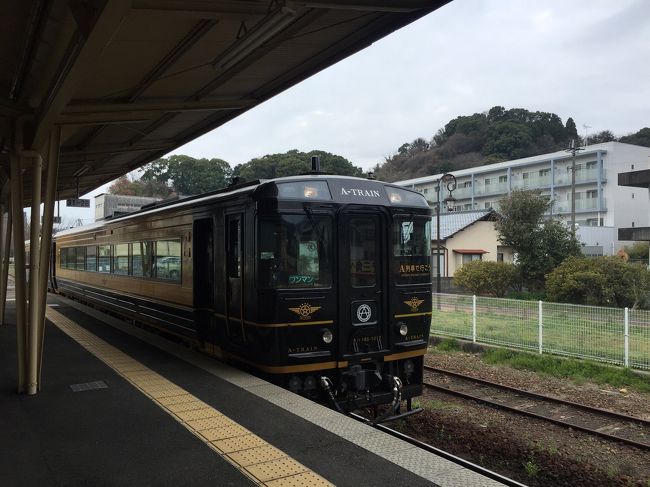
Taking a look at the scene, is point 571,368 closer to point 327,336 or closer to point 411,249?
point 411,249

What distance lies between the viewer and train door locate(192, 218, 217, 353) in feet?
25.9

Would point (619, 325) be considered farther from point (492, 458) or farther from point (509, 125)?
point (509, 125)

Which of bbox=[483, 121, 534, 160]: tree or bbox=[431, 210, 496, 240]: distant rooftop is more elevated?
bbox=[483, 121, 534, 160]: tree

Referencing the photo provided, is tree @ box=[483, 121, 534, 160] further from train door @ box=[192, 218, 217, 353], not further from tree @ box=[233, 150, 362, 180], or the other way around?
train door @ box=[192, 218, 217, 353]

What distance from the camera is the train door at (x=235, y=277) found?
6.50 m

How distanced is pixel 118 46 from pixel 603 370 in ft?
31.4

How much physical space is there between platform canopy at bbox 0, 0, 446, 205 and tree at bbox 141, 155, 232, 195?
32362 millimetres

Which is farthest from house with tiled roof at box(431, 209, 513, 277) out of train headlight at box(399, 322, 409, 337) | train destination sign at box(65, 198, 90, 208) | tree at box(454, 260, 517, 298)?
train headlight at box(399, 322, 409, 337)

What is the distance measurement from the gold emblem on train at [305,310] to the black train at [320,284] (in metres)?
0.01

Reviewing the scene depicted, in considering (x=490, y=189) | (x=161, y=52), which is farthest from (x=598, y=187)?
(x=161, y=52)

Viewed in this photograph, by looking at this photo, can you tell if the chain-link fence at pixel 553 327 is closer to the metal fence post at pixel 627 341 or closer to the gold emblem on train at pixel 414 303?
the metal fence post at pixel 627 341

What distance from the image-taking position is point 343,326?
249 inches

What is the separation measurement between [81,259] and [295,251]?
42.9ft

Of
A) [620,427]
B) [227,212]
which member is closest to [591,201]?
[620,427]
